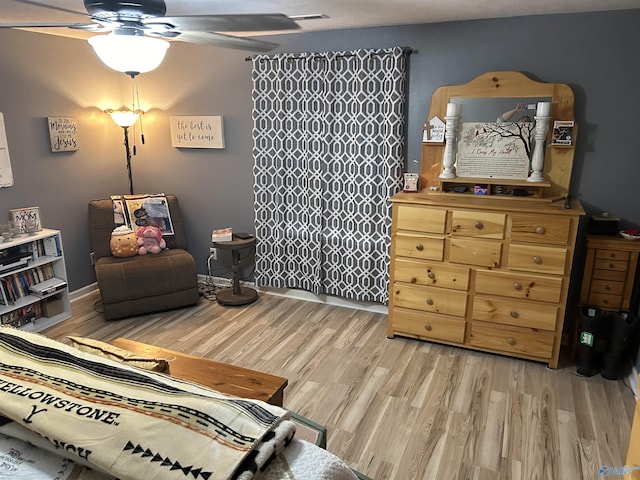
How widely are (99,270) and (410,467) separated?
275cm

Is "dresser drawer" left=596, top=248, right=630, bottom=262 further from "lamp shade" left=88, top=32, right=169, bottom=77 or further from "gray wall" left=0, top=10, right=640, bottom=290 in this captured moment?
"lamp shade" left=88, top=32, right=169, bottom=77

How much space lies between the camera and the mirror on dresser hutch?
3.00 m

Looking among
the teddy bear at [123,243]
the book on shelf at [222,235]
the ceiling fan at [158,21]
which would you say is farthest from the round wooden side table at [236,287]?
the ceiling fan at [158,21]

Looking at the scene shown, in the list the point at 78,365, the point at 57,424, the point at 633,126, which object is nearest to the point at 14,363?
the point at 78,365

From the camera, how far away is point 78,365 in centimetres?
154

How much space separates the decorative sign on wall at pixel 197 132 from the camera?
4.22 meters

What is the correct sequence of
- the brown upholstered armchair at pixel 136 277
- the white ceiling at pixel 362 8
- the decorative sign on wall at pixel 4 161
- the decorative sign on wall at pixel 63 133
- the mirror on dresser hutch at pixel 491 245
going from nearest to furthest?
the white ceiling at pixel 362 8, the mirror on dresser hutch at pixel 491 245, the decorative sign on wall at pixel 4 161, the brown upholstered armchair at pixel 136 277, the decorative sign on wall at pixel 63 133

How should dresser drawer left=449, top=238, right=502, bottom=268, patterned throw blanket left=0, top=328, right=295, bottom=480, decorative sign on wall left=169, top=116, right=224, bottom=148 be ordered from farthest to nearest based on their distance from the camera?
decorative sign on wall left=169, top=116, right=224, bottom=148 < dresser drawer left=449, top=238, right=502, bottom=268 < patterned throw blanket left=0, top=328, right=295, bottom=480

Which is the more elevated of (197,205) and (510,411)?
(197,205)

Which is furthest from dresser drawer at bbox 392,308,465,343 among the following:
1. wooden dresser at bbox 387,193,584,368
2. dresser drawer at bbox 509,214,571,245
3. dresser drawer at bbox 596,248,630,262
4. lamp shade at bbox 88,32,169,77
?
lamp shade at bbox 88,32,169,77

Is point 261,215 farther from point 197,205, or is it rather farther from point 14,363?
point 14,363

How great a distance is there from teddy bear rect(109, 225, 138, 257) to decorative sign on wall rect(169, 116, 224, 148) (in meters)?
0.97

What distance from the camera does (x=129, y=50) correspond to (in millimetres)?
1548

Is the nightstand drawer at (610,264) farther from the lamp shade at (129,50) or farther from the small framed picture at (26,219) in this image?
the small framed picture at (26,219)
